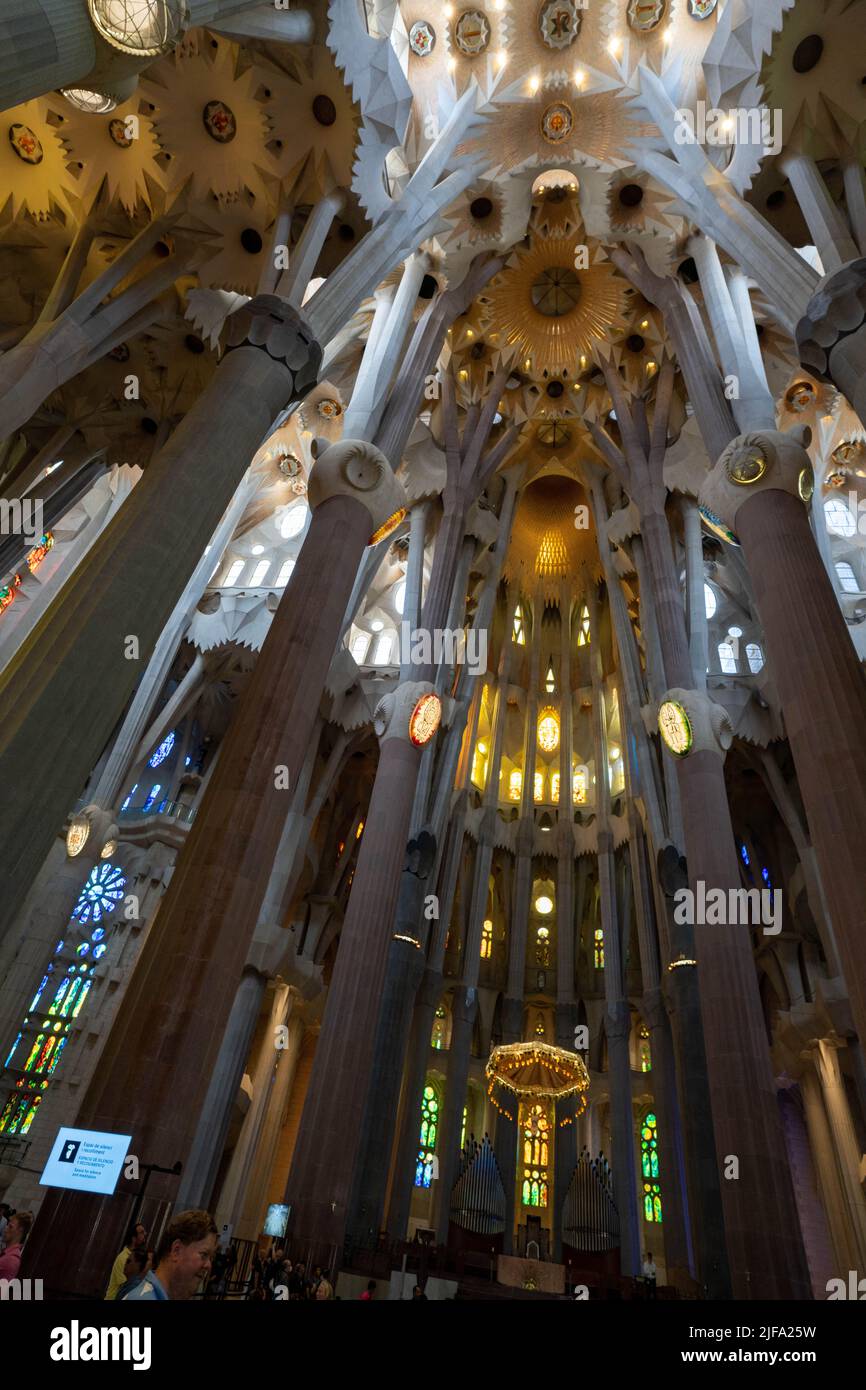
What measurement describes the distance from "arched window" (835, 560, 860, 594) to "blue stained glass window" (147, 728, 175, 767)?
19176mm

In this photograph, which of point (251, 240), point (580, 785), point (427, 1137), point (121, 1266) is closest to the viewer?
point (121, 1266)

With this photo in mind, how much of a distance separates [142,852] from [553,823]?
13152mm

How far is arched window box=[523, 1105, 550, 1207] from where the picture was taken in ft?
68.7

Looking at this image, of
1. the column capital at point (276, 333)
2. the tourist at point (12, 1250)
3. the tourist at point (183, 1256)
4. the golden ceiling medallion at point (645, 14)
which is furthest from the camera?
the golden ceiling medallion at point (645, 14)

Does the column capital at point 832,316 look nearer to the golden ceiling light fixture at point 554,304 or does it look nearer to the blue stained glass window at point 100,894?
the golden ceiling light fixture at point 554,304

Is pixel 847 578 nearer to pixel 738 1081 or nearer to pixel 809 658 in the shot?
pixel 809 658

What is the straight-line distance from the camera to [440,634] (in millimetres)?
18625

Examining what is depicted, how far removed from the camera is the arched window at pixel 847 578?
20.3 meters

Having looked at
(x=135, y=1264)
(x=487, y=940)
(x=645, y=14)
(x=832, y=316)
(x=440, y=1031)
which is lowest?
(x=135, y=1264)

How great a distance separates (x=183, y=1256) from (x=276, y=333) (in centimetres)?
971

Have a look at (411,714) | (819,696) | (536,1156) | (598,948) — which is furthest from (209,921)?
(598,948)

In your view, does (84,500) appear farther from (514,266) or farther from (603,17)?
(603,17)

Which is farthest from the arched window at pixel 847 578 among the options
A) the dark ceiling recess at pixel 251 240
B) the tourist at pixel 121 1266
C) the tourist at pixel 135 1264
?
the tourist at pixel 135 1264

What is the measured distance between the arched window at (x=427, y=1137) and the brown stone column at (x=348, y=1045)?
366 inches
